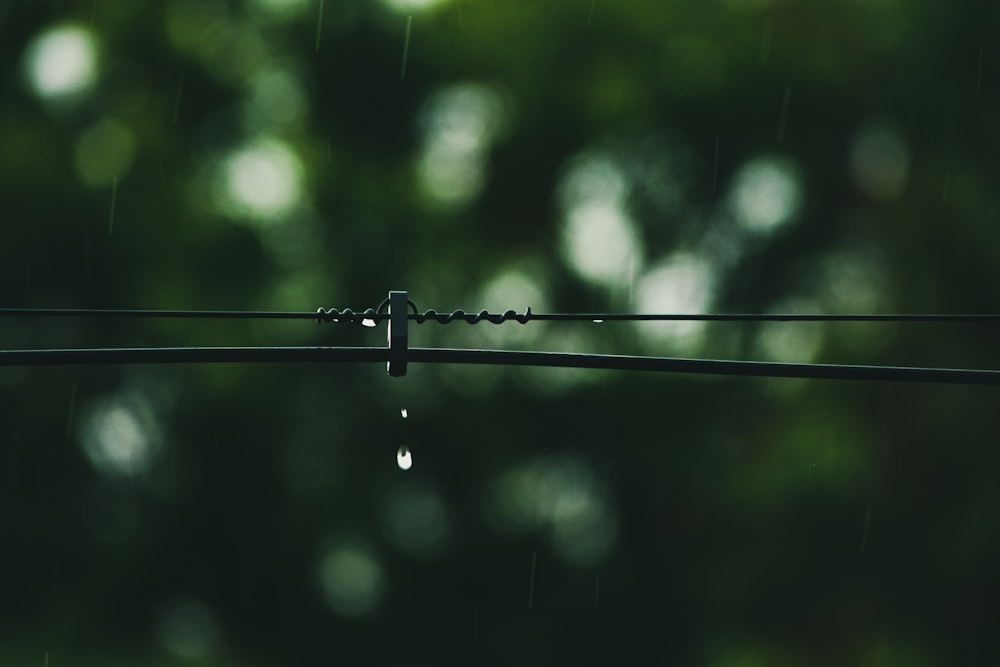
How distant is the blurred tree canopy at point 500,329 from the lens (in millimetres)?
11508

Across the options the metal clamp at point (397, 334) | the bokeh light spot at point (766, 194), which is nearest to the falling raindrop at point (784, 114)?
the bokeh light spot at point (766, 194)

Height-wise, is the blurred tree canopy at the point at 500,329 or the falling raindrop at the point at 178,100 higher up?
the falling raindrop at the point at 178,100

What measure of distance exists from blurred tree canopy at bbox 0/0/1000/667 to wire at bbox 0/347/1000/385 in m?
7.41

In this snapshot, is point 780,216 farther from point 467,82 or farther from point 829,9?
point 467,82

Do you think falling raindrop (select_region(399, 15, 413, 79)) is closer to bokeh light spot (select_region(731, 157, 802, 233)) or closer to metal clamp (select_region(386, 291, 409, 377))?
bokeh light spot (select_region(731, 157, 802, 233))

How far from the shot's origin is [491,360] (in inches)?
151

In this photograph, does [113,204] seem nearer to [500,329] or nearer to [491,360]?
[500,329]

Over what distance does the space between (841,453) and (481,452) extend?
11.2 feet

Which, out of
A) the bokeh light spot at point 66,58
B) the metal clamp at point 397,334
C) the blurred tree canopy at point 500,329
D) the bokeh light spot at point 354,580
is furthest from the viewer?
the bokeh light spot at point 66,58

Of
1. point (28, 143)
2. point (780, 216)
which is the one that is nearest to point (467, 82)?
point (780, 216)

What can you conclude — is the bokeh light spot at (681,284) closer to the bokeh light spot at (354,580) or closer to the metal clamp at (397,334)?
the bokeh light spot at (354,580)

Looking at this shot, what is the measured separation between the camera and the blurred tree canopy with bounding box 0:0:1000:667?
37.8 ft

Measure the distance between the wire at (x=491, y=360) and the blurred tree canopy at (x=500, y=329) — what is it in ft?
24.3

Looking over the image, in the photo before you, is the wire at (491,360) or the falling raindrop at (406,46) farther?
the falling raindrop at (406,46)
